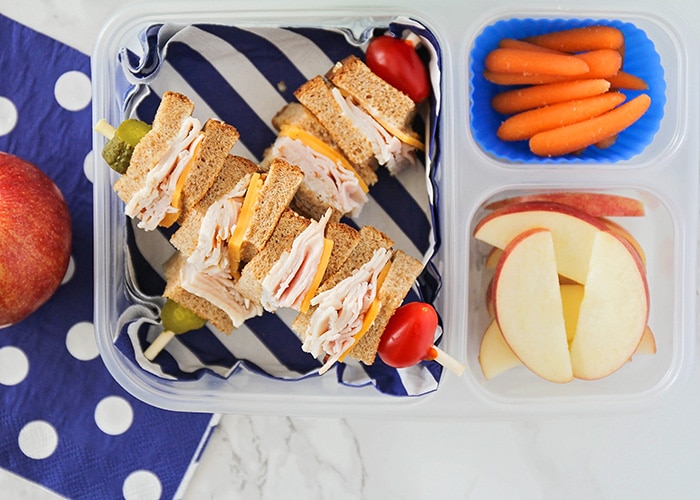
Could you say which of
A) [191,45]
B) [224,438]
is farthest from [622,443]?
[191,45]

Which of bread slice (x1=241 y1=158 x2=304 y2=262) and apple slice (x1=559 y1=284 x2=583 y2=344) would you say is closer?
bread slice (x1=241 y1=158 x2=304 y2=262)

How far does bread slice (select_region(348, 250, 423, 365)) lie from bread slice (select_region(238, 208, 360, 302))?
0.09 metres

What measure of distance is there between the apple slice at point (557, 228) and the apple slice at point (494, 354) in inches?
6.6

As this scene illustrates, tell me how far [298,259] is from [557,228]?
489mm

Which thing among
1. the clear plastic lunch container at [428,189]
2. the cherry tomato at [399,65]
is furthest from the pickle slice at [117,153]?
the cherry tomato at [399,65]

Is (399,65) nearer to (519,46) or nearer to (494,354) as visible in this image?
(519,46)

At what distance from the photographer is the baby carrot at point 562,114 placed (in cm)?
125

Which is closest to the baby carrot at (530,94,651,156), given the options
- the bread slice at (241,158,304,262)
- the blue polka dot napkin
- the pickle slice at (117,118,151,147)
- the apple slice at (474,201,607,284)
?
the apple slice at (474,201,607,284)

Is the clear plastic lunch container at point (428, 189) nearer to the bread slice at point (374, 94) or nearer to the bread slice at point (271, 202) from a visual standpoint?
the bread slice at point (374, 94)

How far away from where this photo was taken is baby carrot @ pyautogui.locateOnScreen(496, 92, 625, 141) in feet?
4.10

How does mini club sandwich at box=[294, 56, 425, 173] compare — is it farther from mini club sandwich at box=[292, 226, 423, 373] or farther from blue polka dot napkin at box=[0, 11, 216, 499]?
blue polka dot napkin at box=[0, 11, 216, 499]

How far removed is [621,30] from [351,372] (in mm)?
836

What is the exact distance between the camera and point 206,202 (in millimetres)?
1163

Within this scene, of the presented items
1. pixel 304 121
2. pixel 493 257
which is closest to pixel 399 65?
pixel 304 121
